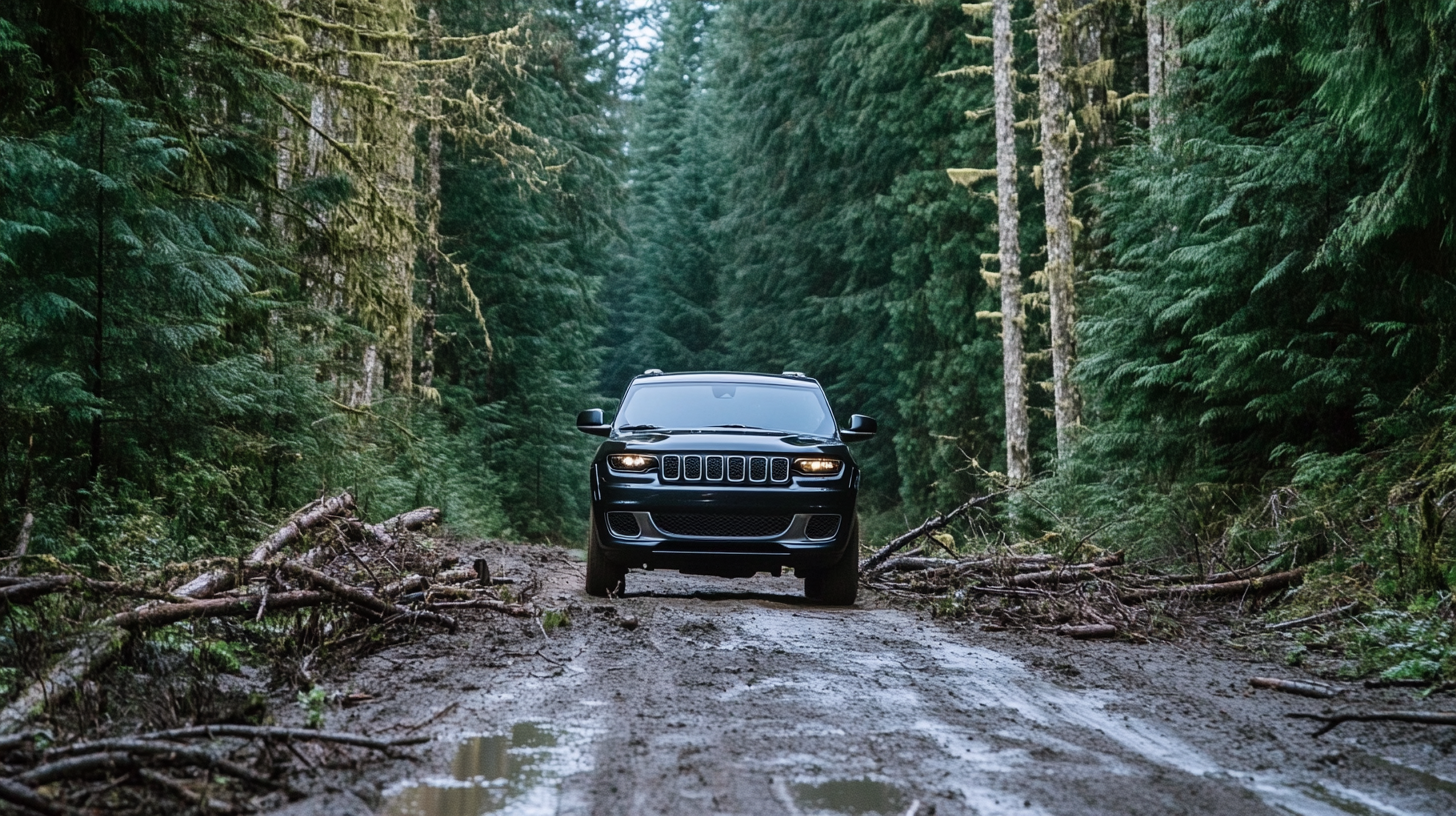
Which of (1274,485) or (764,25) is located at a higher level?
(764,25)

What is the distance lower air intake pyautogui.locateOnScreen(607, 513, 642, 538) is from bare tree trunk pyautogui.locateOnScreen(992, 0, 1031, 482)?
52.4 feet

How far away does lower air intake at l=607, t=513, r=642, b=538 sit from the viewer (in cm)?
1041

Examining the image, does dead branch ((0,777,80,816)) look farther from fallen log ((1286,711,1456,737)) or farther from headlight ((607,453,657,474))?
headlight ((607,453,657,474))

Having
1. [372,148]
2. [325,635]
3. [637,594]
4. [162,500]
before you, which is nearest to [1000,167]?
[372,148]

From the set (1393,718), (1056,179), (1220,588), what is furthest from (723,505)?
(1056,179)

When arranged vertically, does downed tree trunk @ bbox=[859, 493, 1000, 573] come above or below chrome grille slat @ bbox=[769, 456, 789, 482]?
below

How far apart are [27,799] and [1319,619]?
8.17 metres

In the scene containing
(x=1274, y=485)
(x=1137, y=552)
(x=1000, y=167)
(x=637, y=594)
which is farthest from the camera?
(x=1000, y=167)

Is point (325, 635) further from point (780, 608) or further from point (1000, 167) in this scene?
point (1000, 167)

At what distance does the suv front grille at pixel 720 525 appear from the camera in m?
10.3

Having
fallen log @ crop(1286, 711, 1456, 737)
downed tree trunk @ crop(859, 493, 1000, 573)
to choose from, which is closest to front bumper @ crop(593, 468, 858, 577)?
downed tree trunk @ crop(859, 493, 1000, 573)

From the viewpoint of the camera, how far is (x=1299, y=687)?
6.64m

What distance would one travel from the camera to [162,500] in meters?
10.4

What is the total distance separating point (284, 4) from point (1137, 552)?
1216 centimetres
